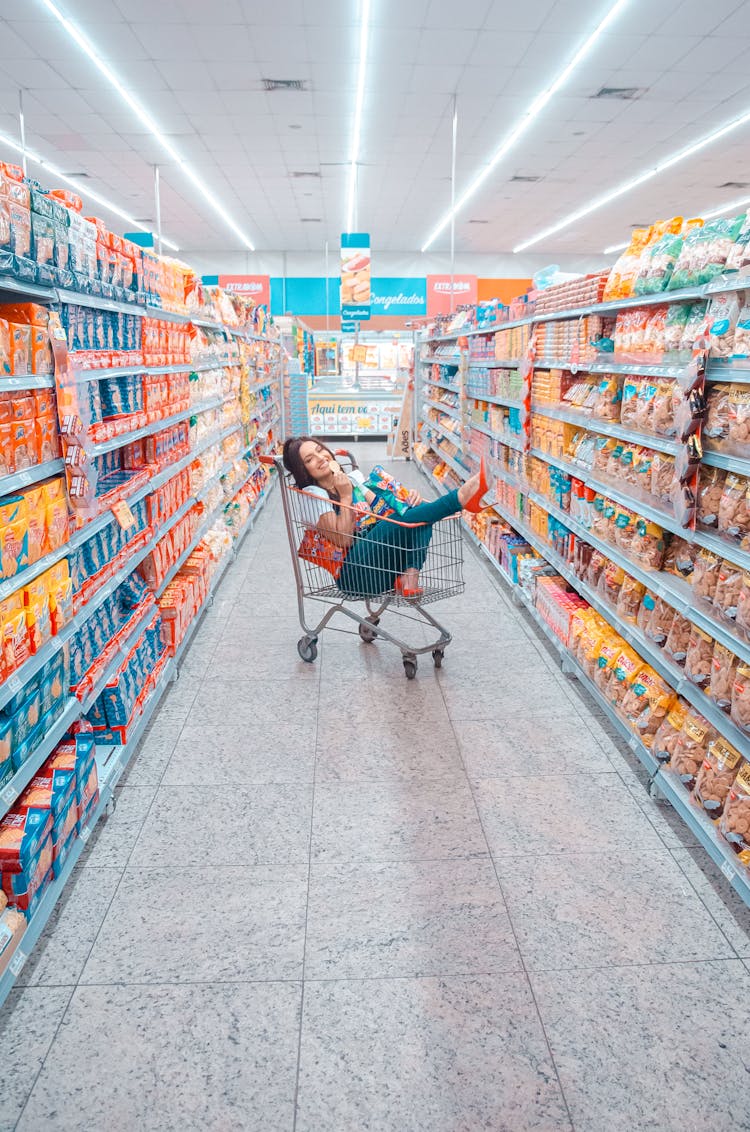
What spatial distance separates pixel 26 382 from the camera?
7.31 ft

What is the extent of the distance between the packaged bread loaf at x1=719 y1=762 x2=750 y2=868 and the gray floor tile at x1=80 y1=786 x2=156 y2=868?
1.90 m

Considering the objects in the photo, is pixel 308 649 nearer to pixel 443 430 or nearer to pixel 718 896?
pixel 718 896

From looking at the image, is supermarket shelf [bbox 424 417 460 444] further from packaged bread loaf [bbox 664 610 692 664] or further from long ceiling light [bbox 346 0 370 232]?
packaged bread loaf [bbox 664 610 692 664]

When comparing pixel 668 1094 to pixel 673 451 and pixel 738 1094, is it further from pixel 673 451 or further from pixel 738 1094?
pixel 673 451

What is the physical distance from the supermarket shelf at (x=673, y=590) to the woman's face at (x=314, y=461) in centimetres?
128

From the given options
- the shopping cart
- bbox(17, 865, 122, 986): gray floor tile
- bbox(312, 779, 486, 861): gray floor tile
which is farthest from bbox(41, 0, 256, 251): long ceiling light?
bbox(17, 865, 122, 986): gray floor tile

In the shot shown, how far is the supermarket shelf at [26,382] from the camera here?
82.4 inches

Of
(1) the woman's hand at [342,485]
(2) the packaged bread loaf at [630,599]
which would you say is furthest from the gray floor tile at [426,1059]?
(1) the woman's hand at [342,485]

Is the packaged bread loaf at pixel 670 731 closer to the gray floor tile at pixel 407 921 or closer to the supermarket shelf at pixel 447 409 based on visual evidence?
the gray floor tile at pixel 407 921

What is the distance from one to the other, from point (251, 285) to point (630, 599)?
1684 cm

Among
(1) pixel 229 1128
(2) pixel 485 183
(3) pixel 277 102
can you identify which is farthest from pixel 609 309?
(2) pixel 485 183

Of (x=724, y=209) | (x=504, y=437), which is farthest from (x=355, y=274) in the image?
(x=504, y=437)

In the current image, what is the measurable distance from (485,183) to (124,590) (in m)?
12.7

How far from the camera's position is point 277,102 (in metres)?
9.67
